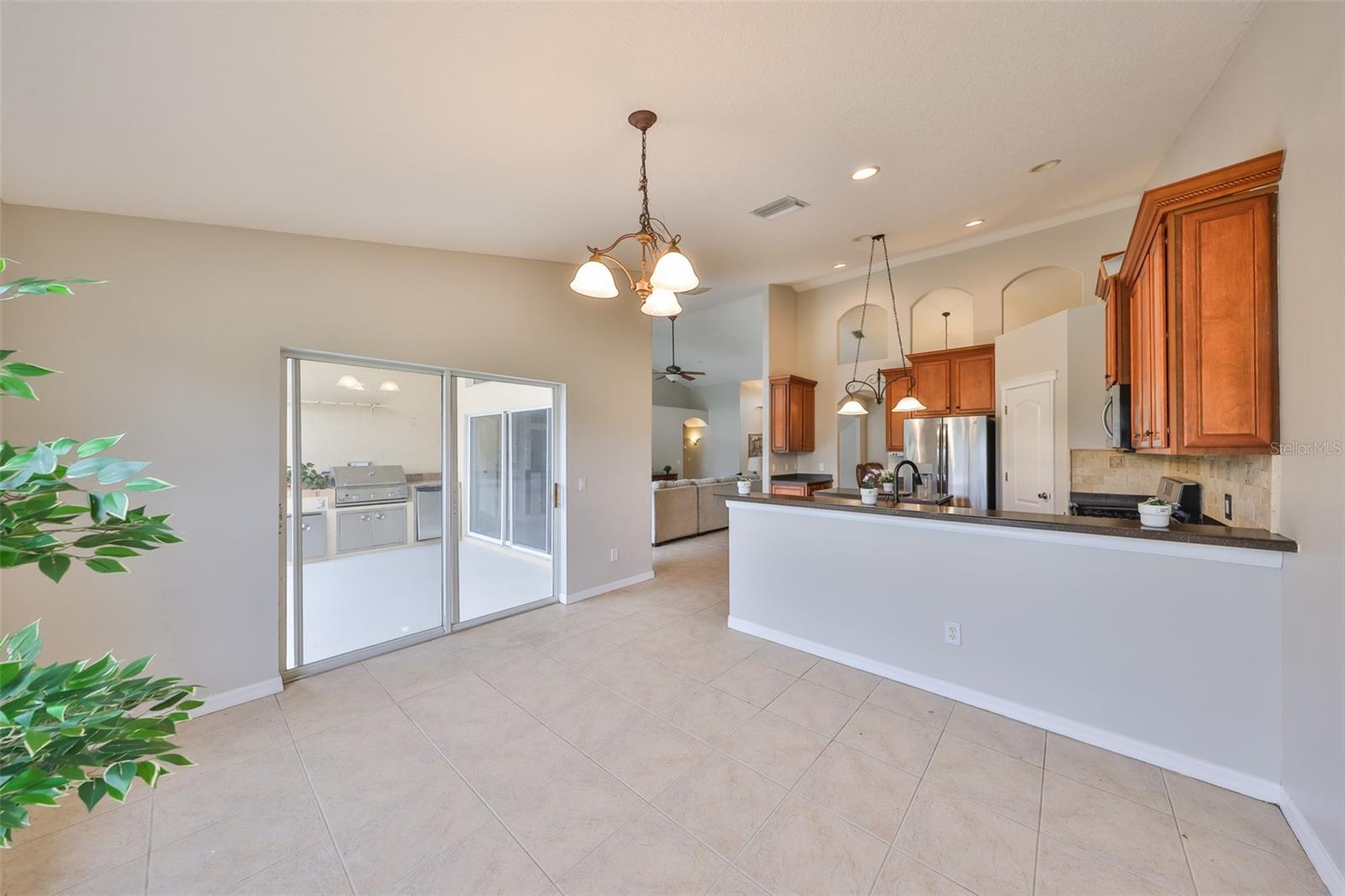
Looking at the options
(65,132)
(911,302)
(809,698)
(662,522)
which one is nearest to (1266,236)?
(809,698)

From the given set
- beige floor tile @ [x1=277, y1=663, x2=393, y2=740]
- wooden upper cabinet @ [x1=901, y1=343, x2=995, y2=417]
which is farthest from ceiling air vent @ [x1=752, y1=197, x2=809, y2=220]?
beige floor tile @ [x1=277, y1=663, x2=393, y2=740]

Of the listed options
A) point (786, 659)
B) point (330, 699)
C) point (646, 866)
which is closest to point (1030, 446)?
point (786, 659)

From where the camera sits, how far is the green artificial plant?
2.39ft

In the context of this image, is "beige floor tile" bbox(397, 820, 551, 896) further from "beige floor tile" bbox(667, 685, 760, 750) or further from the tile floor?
"beige floor tile" bbox(667, 685, 760, 750)

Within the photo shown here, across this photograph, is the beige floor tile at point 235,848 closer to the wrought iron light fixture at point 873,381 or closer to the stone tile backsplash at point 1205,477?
the stone tile backsplash at point 1205,477

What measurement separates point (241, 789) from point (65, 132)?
2.75 meters

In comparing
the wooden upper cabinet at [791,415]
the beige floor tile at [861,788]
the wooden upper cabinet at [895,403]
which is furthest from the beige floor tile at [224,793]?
the wooden upper cabinet at [895,403]

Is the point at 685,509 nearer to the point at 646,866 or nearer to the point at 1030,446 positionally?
the point at 1030,446

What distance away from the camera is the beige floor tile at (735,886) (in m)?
1.65

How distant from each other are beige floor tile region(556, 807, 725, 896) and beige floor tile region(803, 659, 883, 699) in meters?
1.40

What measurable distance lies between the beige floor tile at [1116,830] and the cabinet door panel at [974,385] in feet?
12.9

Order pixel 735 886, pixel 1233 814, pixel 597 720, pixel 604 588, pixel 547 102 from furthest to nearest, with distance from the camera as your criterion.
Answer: pixel 604 588, pixel 597 720, pixel 547 102, pixel 1233 814, pixel 735 886

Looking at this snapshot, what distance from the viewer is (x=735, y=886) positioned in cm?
168

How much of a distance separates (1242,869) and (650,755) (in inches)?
83.4
